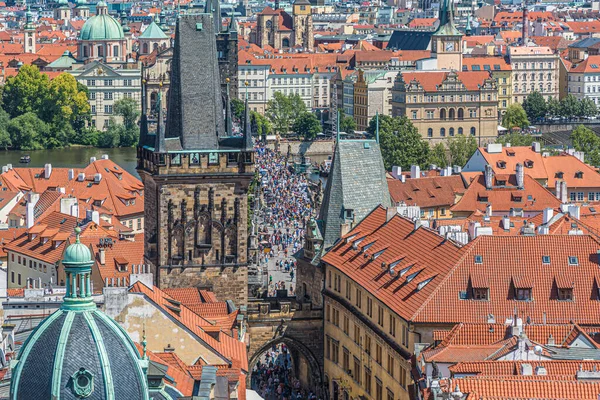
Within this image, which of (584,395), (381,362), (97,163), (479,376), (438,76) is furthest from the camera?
(438,76)

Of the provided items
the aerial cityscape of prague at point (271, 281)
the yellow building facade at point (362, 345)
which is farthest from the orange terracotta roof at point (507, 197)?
the yellow building facade at point (362, 345)

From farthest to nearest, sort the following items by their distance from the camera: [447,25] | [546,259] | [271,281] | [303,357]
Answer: [447,25] < [271,281] < [303,357] < [546,259]

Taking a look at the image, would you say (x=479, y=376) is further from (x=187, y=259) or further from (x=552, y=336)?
(x=187, y=259)

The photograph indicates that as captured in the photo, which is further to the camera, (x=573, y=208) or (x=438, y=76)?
(x=438, y=76)

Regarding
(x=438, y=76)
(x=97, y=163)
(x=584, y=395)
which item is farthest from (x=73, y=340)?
(x=438, y=76)

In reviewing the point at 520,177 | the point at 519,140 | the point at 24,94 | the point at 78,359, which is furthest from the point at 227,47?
the point at 24,94

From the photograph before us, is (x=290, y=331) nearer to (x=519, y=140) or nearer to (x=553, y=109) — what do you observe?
(x=519, y=140)
